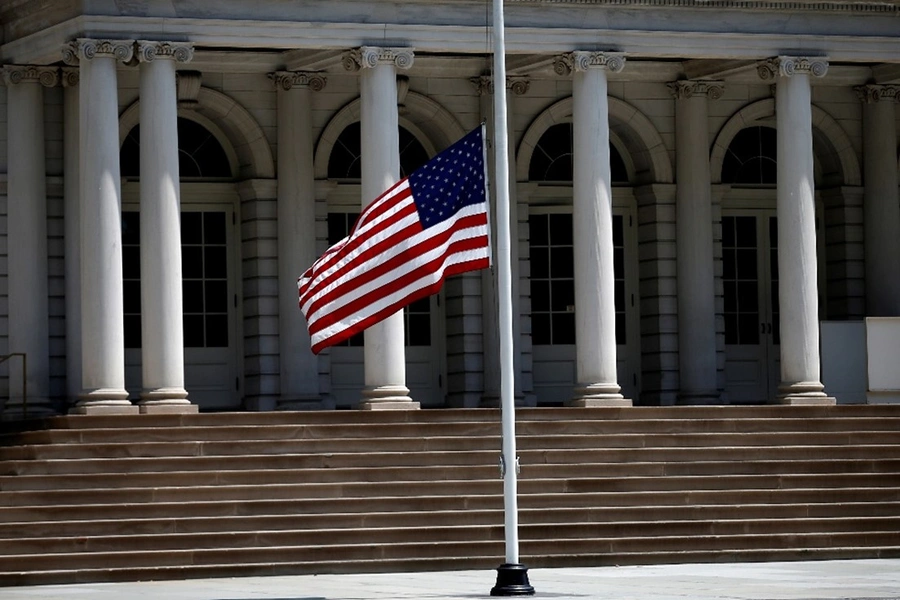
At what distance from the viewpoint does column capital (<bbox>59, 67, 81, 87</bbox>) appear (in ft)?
100

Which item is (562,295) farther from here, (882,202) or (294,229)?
(882,202)

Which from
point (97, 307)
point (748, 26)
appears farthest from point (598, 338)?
point (97, 307)

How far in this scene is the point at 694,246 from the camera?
34.1 m

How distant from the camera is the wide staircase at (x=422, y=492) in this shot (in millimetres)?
25125

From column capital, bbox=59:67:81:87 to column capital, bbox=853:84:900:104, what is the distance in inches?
522

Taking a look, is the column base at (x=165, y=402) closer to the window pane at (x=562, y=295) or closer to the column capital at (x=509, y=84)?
the column capital at (x=509, y=84)

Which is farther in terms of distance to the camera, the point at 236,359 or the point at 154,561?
the point at 236,359

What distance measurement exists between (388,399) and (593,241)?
3.86 metres

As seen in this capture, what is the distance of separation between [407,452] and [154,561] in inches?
171

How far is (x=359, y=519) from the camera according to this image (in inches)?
1022

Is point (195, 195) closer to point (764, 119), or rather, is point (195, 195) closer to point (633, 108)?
point (633, 108)

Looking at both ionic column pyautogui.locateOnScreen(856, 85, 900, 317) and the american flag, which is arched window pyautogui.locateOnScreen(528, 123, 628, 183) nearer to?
ionic column pyautogui.locateOnScreen(856, 85, 900, 317)

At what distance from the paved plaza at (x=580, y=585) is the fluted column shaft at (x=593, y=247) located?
478 centimetres

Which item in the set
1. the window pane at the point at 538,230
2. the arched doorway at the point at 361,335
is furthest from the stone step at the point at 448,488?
the window pane at the point at 538,230
